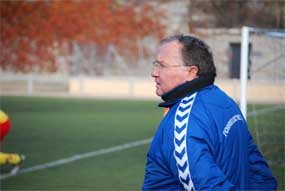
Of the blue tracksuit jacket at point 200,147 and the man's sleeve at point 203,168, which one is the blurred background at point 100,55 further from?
the man's sleeve at point 203,168

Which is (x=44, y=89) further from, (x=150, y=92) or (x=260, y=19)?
(x=260, y=19)

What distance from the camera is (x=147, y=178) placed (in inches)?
130

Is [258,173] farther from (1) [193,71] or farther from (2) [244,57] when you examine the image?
(2) [244,57]

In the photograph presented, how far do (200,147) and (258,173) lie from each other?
653 millimetres

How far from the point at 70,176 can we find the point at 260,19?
21.8 meters

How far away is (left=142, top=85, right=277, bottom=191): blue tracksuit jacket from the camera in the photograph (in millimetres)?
3045

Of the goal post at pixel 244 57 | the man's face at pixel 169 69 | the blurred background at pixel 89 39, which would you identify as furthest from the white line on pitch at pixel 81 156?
the blurred background at pixel 89 39

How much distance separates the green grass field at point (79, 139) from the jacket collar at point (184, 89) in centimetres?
646

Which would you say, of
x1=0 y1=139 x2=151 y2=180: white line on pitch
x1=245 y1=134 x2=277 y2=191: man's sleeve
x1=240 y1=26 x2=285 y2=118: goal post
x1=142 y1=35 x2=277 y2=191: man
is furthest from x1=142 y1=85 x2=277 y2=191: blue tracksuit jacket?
x1=0 y1=139 x2=151 y2=180: white line on pitch

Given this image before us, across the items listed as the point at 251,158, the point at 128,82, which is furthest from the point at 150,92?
the point at 251,158

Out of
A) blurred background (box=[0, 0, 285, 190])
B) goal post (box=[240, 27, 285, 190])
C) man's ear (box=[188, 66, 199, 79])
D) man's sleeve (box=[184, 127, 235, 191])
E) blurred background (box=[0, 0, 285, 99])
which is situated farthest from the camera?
blurred background (box=[0, 0, 285, 99])

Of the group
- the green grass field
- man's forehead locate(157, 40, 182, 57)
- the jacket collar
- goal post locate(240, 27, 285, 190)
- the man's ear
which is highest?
man's forehead locate(157, 40, 182, 57)

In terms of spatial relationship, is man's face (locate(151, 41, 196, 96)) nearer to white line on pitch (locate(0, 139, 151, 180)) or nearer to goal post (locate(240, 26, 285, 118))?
goal post (locate(240, 26, 285, 118))

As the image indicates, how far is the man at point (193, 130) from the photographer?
3.05m
